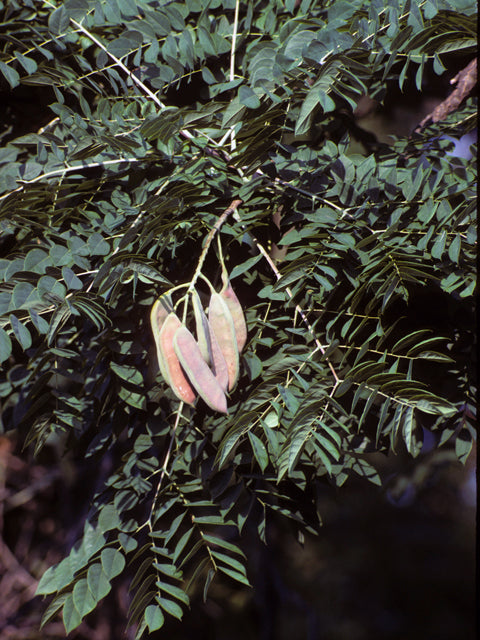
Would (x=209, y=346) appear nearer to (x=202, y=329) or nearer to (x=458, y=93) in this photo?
(x=202, y=329)

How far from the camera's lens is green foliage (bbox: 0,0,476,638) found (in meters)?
0.54

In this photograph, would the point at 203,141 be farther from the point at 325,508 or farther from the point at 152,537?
the point at 325,508

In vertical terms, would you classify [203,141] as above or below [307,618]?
above

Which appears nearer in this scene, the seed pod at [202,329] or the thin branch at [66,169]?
the seed pod at [202,329]

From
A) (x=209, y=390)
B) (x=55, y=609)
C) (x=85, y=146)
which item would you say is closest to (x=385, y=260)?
(x=209, y=390)

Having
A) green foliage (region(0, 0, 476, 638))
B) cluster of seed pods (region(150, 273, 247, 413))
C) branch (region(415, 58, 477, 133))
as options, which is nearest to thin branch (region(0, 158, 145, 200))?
green foliage (region(0, 0, 476, 638))

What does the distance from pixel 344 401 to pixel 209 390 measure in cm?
21

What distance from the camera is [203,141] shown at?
60 centimetres

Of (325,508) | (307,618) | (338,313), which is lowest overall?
(325,508)

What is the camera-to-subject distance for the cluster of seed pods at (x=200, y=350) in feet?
1.58

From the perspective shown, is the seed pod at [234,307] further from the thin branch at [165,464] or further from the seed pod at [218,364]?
the thin branch at [165,464]

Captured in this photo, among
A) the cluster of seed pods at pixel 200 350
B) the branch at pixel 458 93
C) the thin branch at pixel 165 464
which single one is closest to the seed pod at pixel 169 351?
the cluster of seed pods at pixel 200 350

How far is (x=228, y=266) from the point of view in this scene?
0.70 metres

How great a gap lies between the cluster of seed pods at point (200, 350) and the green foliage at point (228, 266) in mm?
49
